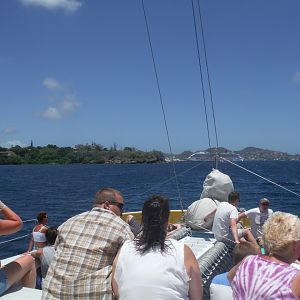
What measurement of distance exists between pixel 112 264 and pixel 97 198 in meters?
0.62

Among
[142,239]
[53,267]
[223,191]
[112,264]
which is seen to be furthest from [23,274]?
[223,191]

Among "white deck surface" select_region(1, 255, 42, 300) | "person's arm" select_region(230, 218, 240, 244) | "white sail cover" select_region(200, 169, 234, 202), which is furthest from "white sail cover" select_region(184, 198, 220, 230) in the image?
"white deck surface" select_region(1, 255, 42, 300)

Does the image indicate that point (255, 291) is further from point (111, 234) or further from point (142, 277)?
point (111, 234)

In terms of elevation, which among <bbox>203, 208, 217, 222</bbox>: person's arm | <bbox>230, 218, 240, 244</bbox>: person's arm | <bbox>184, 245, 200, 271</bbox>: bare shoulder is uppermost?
<bbox>184, 245, 200, 271</bbox>: bare shoulder

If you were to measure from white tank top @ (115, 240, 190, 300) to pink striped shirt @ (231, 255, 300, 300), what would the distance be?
1.20 feet

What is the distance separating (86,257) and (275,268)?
1.36 meters

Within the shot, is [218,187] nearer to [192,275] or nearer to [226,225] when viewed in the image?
[226,225]

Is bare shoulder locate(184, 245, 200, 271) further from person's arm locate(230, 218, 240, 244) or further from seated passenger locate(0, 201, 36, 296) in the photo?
person's arm locate(230, 218, 240, 244)

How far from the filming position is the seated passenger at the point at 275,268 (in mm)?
2584

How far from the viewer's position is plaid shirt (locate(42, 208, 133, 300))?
3049 mm

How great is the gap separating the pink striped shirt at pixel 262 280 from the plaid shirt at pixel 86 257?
3.02 feet

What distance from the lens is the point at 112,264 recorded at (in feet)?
10.4

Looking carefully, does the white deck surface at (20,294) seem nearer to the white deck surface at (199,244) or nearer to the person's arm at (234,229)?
the white deck surface at (199,244)

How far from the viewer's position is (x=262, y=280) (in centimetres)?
268
